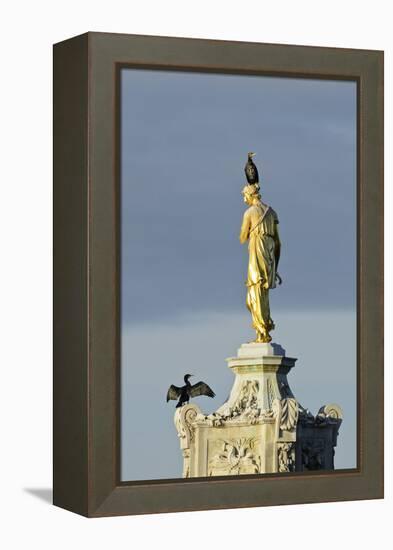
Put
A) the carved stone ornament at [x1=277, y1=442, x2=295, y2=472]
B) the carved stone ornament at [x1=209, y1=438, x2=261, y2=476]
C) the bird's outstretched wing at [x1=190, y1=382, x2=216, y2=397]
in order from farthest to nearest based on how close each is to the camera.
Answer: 1. the carved stone ornament at [x1=277, y1=442, x2=295, y2=472]
2. the carved stone ornament at [x1=209, y1=438, x2=261, y2=476]
3. the bird's outstretched wing at [x1=190, y1=382, x2=216, y2=397]

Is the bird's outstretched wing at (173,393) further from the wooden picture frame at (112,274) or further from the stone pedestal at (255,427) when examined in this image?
the wooden picture frame at (112,274)

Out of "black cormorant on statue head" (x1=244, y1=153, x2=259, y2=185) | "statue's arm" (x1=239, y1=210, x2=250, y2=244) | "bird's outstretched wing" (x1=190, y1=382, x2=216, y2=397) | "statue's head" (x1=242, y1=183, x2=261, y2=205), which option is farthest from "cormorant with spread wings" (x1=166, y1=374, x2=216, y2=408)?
"black cormorant on statue head" (x1=244, y1=153, x2=259, y2=185)

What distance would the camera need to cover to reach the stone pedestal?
18422mm

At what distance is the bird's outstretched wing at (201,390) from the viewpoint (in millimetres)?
18344

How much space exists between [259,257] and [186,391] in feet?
4.34

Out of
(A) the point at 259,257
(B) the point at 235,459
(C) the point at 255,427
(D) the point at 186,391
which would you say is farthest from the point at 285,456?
(A) the point at 259,257

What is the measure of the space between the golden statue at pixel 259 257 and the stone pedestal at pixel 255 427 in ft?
0.72

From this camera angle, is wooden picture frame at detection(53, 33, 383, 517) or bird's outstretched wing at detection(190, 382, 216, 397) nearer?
wooden picture frame at detection(53, 33, 383, 517)

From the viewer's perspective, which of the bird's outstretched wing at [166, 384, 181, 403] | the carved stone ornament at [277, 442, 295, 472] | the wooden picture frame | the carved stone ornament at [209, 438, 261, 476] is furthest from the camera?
the carved stone ornament at [277, 442, 295, 472]

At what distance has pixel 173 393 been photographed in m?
18.2

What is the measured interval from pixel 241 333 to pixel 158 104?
2.07m

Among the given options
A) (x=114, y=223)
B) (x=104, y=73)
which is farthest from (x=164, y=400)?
(x=104, y=73)

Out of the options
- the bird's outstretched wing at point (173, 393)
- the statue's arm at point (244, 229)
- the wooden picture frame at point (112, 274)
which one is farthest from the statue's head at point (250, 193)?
the bird's outstretched wing at point (173, 393)

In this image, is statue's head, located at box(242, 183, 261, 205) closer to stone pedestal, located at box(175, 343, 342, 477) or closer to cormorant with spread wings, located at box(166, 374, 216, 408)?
stone pedestal, located at box(175, 343, 342, 477)
